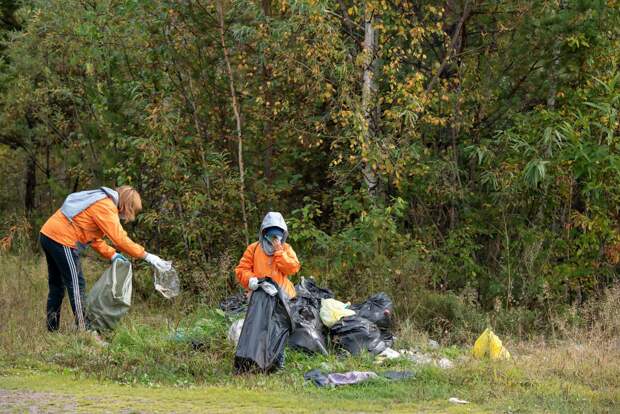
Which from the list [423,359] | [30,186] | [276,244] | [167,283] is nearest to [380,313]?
[423,359]

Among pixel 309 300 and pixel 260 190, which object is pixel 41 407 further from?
pixel 260 190

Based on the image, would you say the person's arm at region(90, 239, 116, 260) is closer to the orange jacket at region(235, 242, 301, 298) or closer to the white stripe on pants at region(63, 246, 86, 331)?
the white stripe on pants at region(63, 246, 86, 331)

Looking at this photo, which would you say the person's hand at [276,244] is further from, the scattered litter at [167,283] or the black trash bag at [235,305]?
the scattered litter at [167,283]

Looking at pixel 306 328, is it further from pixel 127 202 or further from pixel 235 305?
pixel 127 202

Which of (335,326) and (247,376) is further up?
(335,326)

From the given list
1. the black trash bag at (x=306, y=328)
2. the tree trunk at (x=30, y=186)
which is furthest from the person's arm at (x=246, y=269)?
the tree trunk at (x=30, y=186)

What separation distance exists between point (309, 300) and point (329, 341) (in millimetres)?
441

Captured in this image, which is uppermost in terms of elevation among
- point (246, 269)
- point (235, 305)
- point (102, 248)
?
point (102, 248)

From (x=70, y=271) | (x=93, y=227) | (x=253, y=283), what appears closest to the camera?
(x=253, y=283)

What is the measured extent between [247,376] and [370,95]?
16.2 ft

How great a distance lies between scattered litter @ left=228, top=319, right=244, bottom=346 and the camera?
26.3ft

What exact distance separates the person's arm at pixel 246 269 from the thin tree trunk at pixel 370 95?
112 inches

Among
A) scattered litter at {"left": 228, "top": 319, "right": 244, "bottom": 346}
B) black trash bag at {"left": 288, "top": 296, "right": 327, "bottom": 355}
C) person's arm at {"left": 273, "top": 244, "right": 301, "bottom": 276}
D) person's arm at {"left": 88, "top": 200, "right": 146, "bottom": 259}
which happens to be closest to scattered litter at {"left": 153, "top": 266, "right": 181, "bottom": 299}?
person's arm at {"left": 88, "top": 200, "right": 146, "bottom": 259}

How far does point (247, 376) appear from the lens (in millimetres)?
7305
